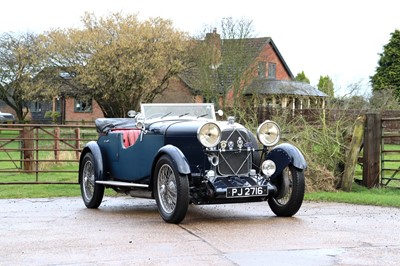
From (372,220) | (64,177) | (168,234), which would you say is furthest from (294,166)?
(64,177)

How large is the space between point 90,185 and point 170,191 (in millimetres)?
2884

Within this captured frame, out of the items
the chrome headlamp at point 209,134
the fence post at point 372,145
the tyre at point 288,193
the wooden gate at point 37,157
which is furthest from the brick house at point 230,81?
the chrome headlamp at point 209,134

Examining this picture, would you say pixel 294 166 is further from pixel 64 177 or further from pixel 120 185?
pixel 64 177

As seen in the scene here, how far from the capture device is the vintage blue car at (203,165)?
9305 mm

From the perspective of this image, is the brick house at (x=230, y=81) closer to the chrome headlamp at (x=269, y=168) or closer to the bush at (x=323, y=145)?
the bush at (x=323, y=145)

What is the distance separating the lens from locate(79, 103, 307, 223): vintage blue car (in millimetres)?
9305

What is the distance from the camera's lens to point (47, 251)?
23.6 ft

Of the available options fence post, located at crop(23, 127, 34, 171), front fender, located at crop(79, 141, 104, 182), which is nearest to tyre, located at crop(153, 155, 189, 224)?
front fender, located at crop(79, 141, 104, 182)

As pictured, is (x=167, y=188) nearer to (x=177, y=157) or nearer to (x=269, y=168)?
(x=177, y=157)

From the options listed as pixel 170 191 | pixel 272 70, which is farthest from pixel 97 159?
pixel 272 70

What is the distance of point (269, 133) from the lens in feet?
33.3

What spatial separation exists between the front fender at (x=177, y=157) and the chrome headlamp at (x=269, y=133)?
1.41 meters

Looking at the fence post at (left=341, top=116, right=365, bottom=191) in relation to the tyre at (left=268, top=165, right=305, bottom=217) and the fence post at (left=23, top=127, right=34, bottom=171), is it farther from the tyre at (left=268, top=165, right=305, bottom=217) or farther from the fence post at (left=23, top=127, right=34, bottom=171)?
the fence post at (left=23, top=127, right=34, bottom=171)

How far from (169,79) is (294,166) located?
36.1 meters
